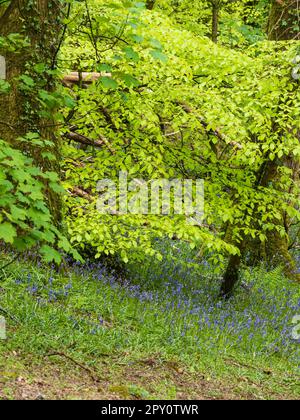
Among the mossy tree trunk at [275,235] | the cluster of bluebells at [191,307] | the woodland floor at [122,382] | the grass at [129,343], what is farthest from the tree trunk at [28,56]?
the mossy tree trunk at [275,235]

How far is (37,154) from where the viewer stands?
23.5ft

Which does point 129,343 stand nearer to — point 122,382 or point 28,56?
point 122,382

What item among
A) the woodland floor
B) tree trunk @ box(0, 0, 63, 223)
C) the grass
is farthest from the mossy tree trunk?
tree trunk @ box(0, 0, 63, 223)

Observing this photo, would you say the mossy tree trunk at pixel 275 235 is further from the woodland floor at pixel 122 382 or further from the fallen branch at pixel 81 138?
the woodland floor at pixel 122 382

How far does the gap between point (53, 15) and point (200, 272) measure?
6293 millimetres

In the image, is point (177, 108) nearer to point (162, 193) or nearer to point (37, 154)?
point (162, 193)

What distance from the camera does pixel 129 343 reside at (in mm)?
6113

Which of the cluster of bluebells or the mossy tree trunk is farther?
the mossy tree trunk

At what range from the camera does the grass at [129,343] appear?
5.05 metres

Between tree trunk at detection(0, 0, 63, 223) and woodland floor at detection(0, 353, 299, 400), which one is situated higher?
tree trunk at detection(0, 0, 63, 223)

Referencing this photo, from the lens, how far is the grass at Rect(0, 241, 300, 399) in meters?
5.05

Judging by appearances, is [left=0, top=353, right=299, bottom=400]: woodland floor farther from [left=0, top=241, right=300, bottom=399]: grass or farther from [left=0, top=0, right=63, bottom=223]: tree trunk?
[left=0, top=0, right=63, bottom=223]: tree trunk

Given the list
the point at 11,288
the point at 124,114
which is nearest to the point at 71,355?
the point at 11,288

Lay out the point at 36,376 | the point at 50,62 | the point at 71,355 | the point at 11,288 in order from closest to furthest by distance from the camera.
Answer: the point at 36,376, the point at 71,355, the point at 11,288, the point at 50,62
